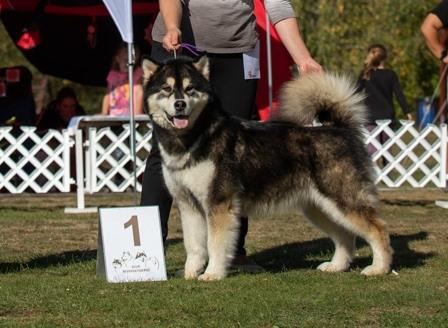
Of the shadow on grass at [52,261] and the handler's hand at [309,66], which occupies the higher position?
the handler's hand at [309,66]

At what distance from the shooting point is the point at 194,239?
5285mm

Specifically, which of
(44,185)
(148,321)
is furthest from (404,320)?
(44,185)

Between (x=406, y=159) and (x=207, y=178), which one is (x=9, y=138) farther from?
(x=207, y=178)

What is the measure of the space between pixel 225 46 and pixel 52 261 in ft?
5.76

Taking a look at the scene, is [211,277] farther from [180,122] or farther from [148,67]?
[148,67]

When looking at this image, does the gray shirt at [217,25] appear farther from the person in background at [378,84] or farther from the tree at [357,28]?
the tree at [357,28]

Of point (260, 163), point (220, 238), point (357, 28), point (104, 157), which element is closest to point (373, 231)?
point (260, 163)

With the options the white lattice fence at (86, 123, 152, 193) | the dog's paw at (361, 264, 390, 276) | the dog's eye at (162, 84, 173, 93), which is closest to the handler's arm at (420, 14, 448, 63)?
the dog's paw at (361, 264, 390, 276)

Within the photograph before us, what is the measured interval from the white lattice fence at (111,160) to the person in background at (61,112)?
2.99ft

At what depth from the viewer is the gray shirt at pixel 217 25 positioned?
550cm

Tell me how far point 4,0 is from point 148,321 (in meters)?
8.18

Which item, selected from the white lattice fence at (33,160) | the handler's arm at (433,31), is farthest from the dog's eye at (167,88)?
the white lattice fence at (33,160)

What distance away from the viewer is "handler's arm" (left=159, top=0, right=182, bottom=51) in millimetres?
5195

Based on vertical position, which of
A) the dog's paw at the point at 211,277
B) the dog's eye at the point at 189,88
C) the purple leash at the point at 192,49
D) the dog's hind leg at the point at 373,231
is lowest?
the dog's paw at the point at 211,277
